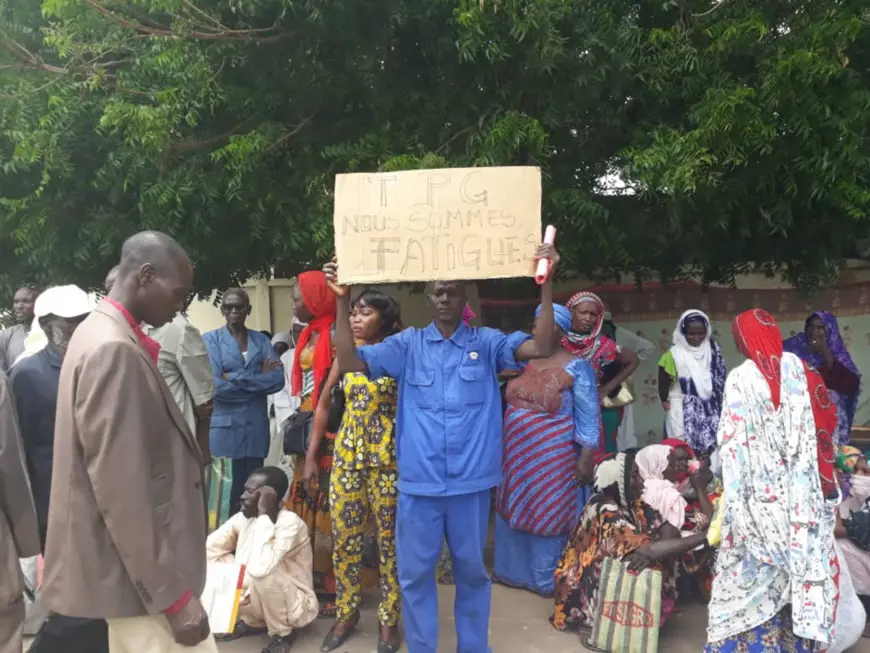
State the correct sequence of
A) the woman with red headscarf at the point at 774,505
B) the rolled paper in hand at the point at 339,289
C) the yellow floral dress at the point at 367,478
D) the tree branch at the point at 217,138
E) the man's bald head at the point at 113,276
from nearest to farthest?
the man's bald head at the point at 113,276 < the woman with red headscarf at the point at 774,505 < the rolled paper in hand at the point at 339,289 < the yellow floral dress at the point at 367,478 < the tree branch at the point at 217,138

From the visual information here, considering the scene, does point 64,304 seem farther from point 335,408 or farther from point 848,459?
point 848,459

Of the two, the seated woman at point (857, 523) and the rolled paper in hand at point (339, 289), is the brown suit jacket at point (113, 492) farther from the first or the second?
the seated woman at point (857, 523)

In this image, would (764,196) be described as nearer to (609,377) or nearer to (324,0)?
(609,377)

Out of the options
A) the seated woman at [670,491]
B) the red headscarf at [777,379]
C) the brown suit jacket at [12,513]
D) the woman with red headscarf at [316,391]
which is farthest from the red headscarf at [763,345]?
the brown suit jacket at [12,513]

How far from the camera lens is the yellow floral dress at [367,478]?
3.83 metres

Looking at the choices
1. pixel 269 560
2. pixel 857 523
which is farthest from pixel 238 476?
pixel 857 523

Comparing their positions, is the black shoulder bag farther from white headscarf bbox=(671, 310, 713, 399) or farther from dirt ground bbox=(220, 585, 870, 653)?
white headscarf bbox=(671, 310, 713, 399)

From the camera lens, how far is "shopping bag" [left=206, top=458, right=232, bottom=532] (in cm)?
520

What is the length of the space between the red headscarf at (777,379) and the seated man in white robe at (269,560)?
250cm

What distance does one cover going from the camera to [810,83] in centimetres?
420

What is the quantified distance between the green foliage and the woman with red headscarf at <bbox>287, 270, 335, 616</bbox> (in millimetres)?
452

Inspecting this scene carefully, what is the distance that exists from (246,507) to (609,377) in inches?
119

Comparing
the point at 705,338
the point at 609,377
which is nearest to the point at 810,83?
the point at 705,338

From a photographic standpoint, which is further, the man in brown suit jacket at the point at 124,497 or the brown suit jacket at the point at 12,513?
the brown suit jacket at the point at 12,513
